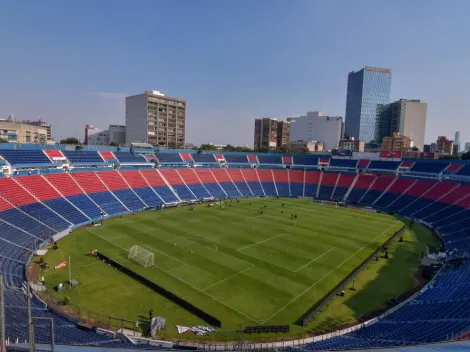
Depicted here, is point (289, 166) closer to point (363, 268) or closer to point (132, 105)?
point (363, 268)

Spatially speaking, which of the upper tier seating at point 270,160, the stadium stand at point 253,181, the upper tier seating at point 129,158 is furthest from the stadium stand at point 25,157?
the upper tier seating at point 270,160

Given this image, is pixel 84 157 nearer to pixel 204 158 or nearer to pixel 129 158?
pixel 129 158

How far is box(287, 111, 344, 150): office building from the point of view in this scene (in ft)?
581

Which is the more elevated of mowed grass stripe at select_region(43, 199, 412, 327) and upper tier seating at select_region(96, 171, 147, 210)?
upper tier seating at select_region(96, 171, 147, 210)

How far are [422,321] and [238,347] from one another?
12485 millimetres

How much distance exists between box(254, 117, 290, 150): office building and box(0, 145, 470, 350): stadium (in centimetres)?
10957

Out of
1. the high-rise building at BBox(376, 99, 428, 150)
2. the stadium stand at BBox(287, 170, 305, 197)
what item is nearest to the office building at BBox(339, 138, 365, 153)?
the high-rise building at BBox(376, 99, 428, 150)

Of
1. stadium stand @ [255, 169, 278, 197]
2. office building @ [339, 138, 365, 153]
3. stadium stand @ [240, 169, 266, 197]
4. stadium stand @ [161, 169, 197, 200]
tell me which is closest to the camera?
stadium stand @ [161, 169, 197, 200]

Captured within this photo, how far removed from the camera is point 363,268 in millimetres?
30266

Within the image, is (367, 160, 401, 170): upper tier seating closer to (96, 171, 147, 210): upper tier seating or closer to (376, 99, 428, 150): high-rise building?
(96, 171, 147, 210): upper tier seating

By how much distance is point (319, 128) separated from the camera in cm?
18175

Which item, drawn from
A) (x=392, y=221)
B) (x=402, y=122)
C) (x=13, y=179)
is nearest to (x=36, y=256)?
(x=13, y=179)

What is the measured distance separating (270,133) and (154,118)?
82.2m

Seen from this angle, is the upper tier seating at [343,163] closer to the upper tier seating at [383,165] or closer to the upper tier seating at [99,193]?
the upper tier seating at [383,165]
